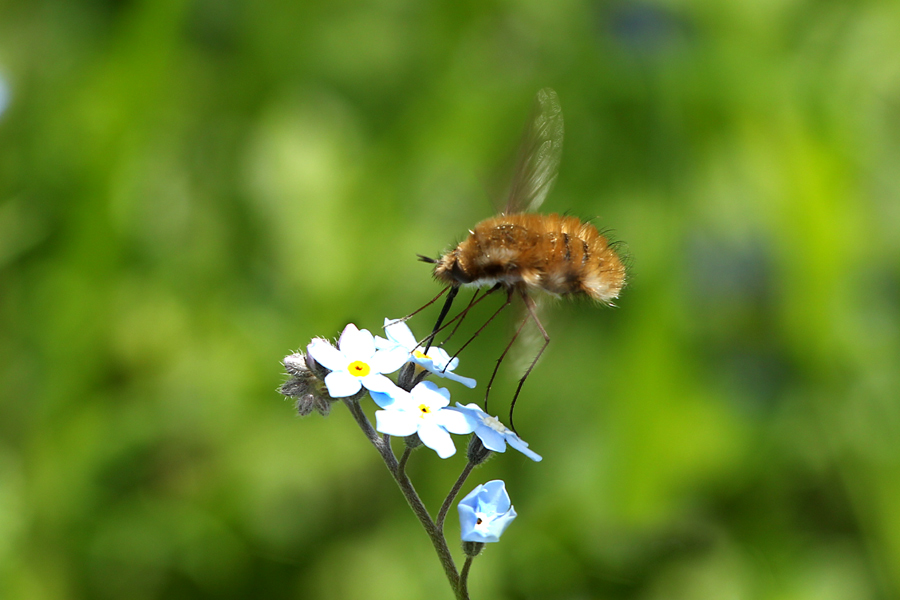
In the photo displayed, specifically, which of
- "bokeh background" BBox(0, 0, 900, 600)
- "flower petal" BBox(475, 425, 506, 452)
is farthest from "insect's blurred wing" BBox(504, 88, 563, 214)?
"bokeh background" BBox(0, 0, 900, 600)

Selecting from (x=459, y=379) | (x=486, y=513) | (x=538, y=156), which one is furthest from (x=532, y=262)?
(x=538, y=156)

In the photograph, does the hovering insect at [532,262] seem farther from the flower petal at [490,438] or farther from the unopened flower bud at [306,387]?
the unopened flower bud at [306,387]

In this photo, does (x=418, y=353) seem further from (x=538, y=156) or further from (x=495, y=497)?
(x=538, y=156)

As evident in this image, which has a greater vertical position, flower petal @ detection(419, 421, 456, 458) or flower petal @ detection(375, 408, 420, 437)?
flower petal @ detection(375, 408, 420, 437)

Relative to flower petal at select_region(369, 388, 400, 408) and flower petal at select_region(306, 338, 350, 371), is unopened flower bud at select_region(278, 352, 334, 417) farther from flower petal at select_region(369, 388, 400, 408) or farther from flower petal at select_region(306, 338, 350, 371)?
flower petal at select_region(369, 388, 400, 408)

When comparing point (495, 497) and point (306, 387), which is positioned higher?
point (306, 387)

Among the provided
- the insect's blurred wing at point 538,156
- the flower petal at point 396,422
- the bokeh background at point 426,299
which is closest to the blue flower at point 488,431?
the flower petal at point 396,422
